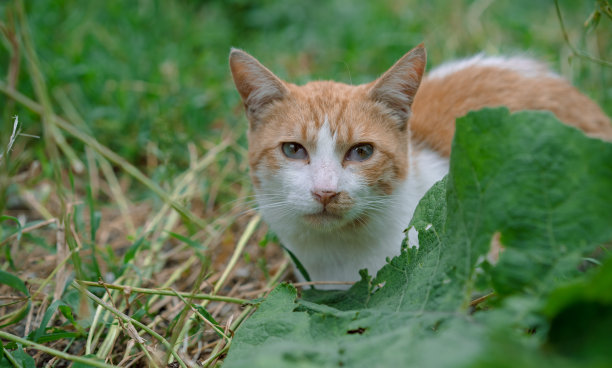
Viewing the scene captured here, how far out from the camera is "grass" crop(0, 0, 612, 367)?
2066 millimetres

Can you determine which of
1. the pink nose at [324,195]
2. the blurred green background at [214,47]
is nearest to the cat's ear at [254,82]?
the pink nose at [324,195]

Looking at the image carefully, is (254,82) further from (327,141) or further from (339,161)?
(339,161)

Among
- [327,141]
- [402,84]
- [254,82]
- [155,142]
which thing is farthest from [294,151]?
[155,142]

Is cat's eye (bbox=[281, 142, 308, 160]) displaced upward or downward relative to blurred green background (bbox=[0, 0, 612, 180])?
downward

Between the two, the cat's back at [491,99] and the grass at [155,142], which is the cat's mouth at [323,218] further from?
the cat's back at [491,99]

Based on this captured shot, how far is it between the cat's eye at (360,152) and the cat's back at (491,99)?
604mm

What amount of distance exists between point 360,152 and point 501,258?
1.20 m

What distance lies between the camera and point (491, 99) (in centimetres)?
282

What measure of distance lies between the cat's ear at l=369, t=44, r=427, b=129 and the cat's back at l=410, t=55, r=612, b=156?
39 cm

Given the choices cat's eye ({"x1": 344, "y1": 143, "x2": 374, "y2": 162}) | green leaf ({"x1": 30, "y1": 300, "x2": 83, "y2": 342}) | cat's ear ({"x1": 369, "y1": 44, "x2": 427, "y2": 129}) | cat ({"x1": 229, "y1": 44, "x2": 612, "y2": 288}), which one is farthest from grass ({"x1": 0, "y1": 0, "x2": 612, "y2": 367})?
cat's ear ({"x1": 369, "y1": 44, "x2": 427, "y2": 129})

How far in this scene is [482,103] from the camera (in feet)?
9.24

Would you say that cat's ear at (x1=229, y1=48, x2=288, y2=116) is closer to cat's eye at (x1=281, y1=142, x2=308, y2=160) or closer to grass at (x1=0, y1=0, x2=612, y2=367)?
cat's eye at (x1=281, y1=142, x2=308, y2=160)

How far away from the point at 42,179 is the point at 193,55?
2.30 meters

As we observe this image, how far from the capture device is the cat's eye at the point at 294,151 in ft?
7.83
